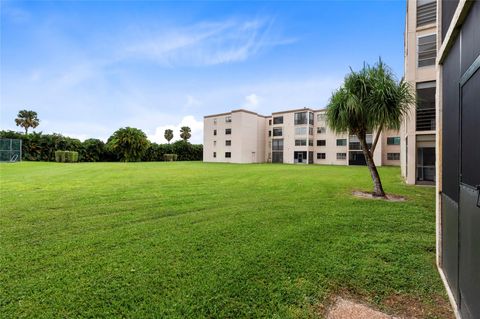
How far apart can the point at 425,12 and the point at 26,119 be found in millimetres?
65061

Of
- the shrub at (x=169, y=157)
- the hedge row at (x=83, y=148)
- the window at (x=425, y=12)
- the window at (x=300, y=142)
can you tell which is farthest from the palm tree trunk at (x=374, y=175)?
the shrub at (x=169, y=157)

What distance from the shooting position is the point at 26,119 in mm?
52062

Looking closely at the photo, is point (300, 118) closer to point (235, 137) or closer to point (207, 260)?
point (235, 137)

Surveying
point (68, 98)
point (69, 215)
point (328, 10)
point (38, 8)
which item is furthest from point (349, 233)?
point (68, 98)

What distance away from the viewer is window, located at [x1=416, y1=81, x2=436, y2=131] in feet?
46.6

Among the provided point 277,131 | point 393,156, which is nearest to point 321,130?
point 277,131

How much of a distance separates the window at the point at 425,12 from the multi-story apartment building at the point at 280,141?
2802cm

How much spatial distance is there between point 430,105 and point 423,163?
3250 mm

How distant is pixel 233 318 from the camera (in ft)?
8.89

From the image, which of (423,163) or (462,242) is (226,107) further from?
(462,242)

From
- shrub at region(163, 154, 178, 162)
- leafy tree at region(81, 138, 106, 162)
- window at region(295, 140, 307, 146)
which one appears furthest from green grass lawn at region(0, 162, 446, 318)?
shrub at region(163, 154, 178, 162)

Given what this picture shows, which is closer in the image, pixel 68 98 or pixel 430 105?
pixel 430 105

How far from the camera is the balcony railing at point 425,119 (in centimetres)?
1416

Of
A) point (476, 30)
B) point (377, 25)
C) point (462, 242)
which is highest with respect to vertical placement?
point (377, 25)
